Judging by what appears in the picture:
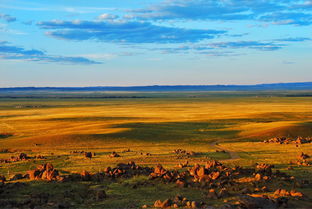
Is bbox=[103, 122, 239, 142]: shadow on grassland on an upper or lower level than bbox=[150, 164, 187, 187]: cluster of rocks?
lower

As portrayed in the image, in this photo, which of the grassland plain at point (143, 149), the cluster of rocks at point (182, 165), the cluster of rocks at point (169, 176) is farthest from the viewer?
the cluster of rocks at point (182, 165)

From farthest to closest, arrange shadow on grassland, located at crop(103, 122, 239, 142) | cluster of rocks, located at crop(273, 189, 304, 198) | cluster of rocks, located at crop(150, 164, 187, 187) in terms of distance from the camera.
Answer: shadow on grassland, located at crop(103, 122, 239, 142) < cluster of rocks, located at crop(150, 164, 187, 187) < cluster of rocks, located at crop(273, 189, 304, 198)

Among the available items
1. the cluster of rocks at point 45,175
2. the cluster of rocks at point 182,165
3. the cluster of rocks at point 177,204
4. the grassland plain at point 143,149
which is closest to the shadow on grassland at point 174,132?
the grassland plain at point 143,149

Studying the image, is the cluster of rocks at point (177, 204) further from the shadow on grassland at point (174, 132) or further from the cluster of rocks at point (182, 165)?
the shadow on grassland at point (174, 132)

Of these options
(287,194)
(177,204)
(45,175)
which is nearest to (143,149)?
(45,175)

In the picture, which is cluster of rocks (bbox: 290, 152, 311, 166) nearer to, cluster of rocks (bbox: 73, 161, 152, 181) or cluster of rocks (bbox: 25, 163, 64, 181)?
cluster of rocks (bbox: 73, 161, 152, 181)

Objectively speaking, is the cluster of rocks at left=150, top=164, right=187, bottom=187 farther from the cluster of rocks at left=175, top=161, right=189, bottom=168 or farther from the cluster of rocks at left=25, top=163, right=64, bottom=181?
the cluster of rocks at left=25, top=163, right=64, bottom=181

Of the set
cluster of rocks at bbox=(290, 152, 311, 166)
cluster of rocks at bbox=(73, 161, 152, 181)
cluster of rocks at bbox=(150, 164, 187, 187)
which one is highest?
cluster of rocks at bbox=(150, 164, 187, 187)

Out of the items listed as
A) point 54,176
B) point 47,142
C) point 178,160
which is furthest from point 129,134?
point 54,176

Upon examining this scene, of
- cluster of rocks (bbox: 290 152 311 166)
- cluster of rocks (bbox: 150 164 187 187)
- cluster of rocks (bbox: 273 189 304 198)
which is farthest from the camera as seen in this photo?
cluster of rocks (bbox: 290 152 311 166)

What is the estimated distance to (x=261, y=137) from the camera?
2032 inches

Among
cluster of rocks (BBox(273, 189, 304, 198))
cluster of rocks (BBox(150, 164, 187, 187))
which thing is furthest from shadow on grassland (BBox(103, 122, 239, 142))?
cluster of rocks (BBox(273, 189, 304, 198))

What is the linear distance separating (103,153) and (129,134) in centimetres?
1433

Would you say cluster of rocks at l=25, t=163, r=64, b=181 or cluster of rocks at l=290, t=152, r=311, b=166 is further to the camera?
cluster of rocks at l=290, t=152, r=311, b=166
